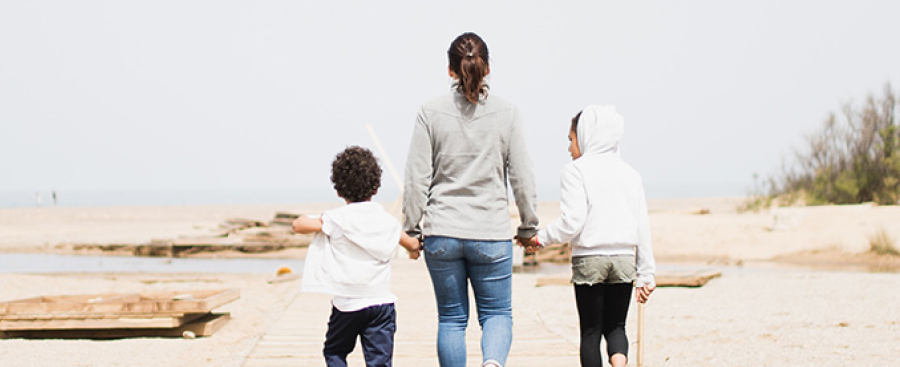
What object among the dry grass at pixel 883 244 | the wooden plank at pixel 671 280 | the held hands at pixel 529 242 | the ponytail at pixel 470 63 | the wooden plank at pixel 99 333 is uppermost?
the ponytail at pixel 470 63

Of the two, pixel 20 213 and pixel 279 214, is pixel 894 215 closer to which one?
pixel 279 214

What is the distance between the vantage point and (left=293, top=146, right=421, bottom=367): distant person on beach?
162 inches

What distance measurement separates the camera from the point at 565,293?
11.7 meters

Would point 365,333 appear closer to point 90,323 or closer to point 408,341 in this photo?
point 408,341

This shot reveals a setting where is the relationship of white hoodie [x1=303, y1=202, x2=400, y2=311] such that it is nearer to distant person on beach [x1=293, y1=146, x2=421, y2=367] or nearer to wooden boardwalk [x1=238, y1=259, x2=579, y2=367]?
distant person on beach [x1=293, y1=146, x2=421, y2=367]

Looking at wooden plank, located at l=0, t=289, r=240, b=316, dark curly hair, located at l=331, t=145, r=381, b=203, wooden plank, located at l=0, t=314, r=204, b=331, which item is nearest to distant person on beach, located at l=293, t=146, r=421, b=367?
dark curly hair, located at l=331, t=145, r=381, b=203

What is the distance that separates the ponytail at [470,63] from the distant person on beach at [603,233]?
676mm

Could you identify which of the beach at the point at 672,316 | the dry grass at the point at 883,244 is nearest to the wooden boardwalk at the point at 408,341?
the beach at the point at 672,316

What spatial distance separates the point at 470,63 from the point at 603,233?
3.44 ft

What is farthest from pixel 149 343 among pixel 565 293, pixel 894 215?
pixel 894 215

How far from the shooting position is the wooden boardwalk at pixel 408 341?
6.06 metres

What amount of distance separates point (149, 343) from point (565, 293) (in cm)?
571

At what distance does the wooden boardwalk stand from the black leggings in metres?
1.49

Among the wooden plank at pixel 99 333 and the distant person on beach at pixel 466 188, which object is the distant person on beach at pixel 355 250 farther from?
the wooden plank at pixel 99 333
